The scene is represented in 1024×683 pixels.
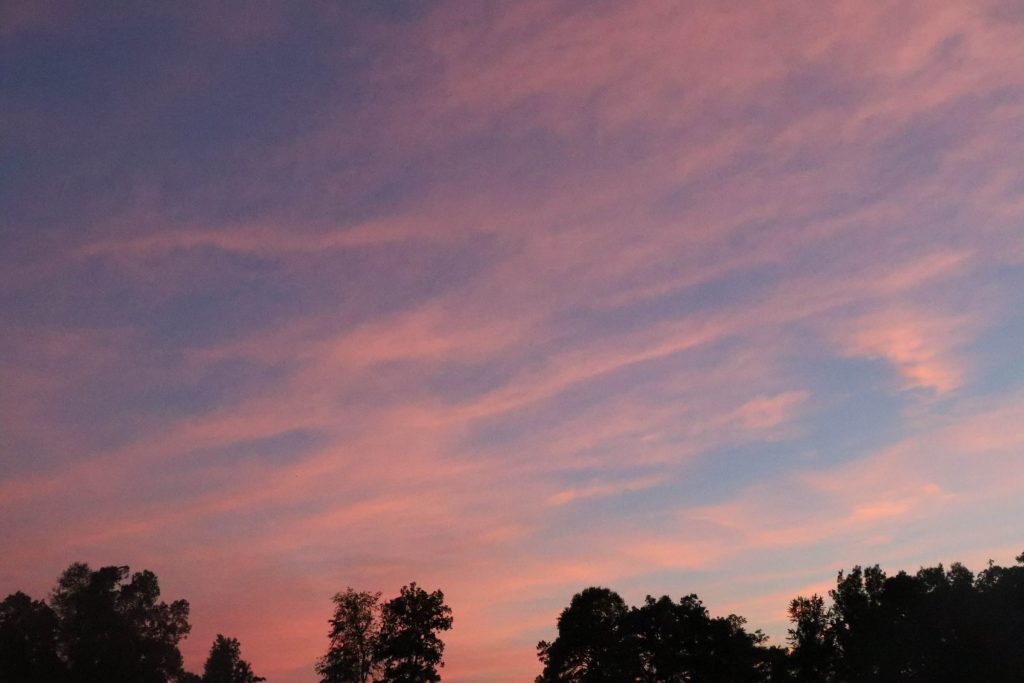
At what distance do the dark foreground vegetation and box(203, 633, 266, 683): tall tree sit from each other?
1484 inches

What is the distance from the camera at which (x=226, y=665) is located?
188 metres

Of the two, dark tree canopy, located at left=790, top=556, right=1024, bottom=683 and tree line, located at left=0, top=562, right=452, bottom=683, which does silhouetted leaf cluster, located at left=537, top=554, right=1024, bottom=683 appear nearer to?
dark tree canopy, located at left=790, top=556, right=1024, bottom=683

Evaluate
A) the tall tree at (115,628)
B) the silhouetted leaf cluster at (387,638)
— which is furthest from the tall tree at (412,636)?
the tall tree at (115,628)

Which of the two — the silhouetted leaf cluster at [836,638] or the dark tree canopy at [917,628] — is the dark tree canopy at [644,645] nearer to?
the silhouetted leaf cluster at [836,638]

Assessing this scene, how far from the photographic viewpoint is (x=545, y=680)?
124m

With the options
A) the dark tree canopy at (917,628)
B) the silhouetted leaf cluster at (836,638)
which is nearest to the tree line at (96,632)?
the silhouetted leaf cluster at (836,638)

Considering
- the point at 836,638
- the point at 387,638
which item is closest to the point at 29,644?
the point at 387,638

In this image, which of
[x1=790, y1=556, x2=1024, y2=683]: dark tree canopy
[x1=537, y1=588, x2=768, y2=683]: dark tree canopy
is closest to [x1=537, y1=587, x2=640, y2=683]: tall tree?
[x1=537, y1=588, x2=768, y2=683]: dark tree canopy

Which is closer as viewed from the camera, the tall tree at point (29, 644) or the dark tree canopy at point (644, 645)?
the dark tree canopy at point (644, 645)

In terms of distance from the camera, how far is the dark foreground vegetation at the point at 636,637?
11238 cm

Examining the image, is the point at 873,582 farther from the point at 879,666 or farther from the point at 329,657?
the point at 329,657

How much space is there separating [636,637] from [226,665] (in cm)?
10398

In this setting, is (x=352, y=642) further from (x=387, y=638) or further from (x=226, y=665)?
(x=226, y=665)

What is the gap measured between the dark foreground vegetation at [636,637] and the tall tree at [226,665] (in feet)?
124
